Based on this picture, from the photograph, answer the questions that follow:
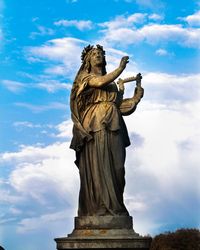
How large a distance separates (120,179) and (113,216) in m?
0.92

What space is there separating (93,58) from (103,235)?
420 centimetres

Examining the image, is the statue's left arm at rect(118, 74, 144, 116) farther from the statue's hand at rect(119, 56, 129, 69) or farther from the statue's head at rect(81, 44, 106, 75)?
the statue's hand at rect(119, 56, 129, 69)

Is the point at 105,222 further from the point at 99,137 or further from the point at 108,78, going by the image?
the point at 108,78

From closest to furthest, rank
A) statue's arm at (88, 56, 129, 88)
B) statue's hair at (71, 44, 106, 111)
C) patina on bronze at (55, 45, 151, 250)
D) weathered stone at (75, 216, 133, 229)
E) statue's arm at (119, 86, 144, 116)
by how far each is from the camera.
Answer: patina on bronze at (55, 45, 151, 250)
weathered stone at (75, 216, 133, 229)
statue's arm at (88, 56, 129, 88)
statue's hair at (71, 44, 106, 111)
statue's arm at (119, 86, 144, 116)

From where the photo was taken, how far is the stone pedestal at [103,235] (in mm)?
12773

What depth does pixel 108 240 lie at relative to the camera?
41.9ft

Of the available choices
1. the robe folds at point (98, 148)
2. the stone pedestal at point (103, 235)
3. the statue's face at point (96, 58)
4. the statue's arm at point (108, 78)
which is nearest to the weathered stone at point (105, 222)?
the stone pedestal at point (103, 235)

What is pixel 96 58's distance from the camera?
47.3 ft

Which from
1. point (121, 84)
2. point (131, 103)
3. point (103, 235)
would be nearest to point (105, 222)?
point (103, 235)

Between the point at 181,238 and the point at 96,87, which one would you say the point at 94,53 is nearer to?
the point at 96,87

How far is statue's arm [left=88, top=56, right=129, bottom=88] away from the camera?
13.8 meters

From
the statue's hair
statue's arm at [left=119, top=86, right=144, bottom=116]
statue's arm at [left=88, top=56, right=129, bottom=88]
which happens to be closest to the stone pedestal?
statue's arm at [left=119, top=86, right=144, bottom=116]

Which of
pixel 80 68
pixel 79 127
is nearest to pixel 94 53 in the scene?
pixel 80 68

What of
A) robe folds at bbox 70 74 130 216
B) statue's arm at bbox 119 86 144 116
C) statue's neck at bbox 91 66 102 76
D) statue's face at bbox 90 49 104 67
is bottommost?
robe folds at bbox 70 74 130 216
